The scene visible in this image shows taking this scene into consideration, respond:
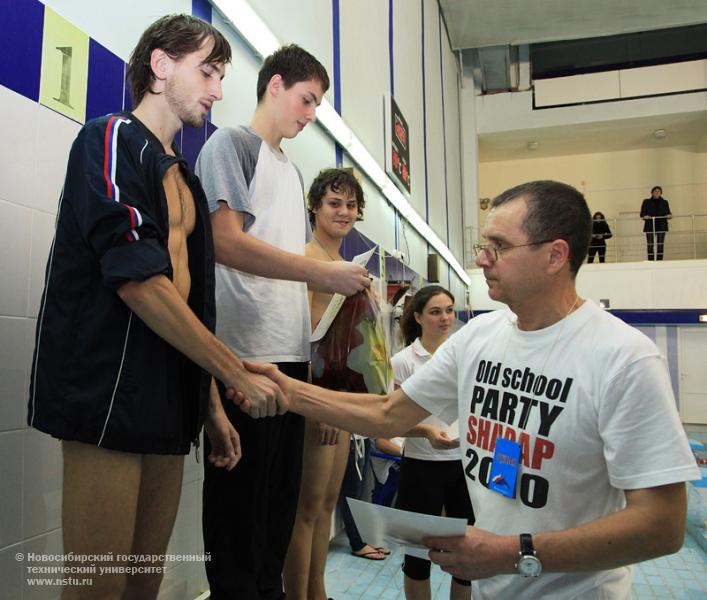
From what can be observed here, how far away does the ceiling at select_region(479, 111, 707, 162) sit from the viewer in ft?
49.4

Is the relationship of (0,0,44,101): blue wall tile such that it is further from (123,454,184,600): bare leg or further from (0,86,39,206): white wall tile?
(123,454,184,600): bare leg

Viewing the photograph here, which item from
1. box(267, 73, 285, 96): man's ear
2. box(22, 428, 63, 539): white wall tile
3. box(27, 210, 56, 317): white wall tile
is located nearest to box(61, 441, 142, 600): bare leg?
box(22, 428, 63, 539): white wall tile

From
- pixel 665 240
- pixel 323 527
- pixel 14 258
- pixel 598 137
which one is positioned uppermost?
pixel 598 137

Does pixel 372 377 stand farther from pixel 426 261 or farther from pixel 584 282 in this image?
pixel 584 282

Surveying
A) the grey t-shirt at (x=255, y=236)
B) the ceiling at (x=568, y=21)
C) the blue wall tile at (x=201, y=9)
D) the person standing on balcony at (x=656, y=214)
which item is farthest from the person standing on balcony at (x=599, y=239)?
the grey t-shirt at (x=255, y=236)

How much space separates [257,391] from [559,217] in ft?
3.26

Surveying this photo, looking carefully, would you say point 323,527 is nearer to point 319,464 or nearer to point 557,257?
point 319,464

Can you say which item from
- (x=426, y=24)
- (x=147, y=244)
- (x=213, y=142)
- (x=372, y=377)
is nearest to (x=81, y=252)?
(x=147, y=244)

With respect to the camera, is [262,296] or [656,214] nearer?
[262,296]

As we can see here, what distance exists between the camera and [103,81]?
1975mm

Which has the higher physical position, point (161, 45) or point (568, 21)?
point (568, 21)

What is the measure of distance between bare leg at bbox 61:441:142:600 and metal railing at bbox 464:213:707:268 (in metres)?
16.0

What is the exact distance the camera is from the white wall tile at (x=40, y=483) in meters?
1.65

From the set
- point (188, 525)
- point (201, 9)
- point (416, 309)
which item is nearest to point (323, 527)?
point (188, 525)
